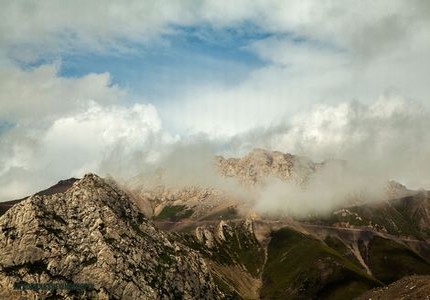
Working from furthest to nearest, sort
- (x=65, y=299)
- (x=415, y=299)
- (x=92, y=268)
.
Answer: (x=92, y=268) → (x=65, y=299) → (x=415, y=299)

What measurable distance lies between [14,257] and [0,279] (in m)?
11.8

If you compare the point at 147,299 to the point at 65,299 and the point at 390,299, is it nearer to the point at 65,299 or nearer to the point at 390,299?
the point at 65,299

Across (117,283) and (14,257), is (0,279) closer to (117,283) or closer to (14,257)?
(14,257)

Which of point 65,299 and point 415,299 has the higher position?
point 65,299

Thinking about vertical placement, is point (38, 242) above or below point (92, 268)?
above

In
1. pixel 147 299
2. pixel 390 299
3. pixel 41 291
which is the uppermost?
pixel 41 291

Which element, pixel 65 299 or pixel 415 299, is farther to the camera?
pixel 65 299

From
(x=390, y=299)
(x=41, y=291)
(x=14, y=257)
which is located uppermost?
(x=14, y=257)

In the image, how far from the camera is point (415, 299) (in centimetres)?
17088

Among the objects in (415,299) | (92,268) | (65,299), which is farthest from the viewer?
(92,268)

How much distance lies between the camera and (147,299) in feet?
654

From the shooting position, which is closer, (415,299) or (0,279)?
(415,299)

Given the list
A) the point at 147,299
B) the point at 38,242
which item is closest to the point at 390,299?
the point at 147,299

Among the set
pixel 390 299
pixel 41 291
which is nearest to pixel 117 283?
pixel 41 291
